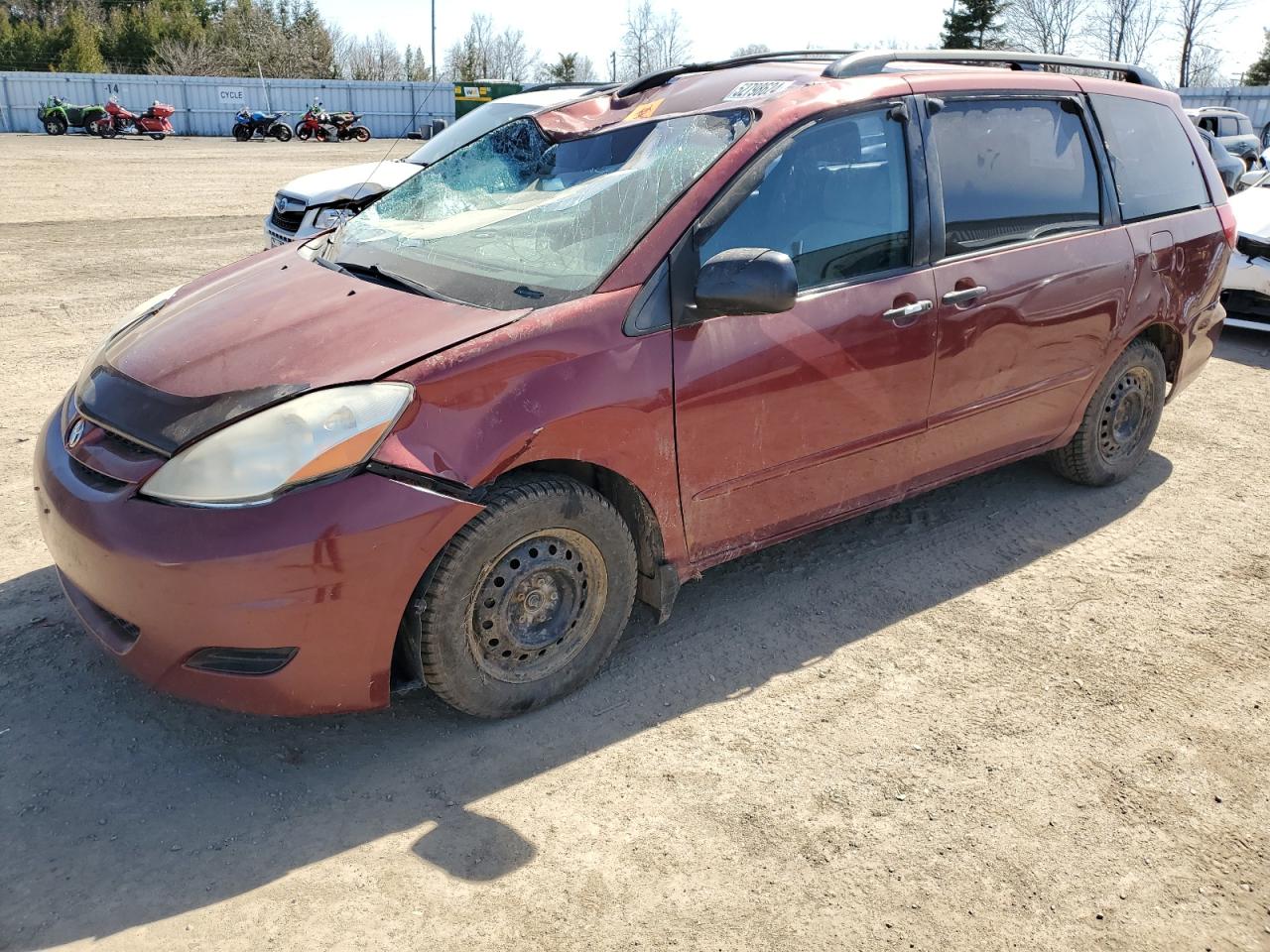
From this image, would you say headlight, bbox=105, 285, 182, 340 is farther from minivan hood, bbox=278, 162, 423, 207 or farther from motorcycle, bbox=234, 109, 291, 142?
motorcycle, bbox=234, 109, 291, 142

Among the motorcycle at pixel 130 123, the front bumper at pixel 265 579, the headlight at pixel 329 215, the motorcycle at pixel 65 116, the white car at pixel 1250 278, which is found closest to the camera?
the front bumper at pixel 265 579

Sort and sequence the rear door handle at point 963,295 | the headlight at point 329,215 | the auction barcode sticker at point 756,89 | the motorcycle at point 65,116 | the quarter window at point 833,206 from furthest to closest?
1. the motorcycle at point 65,116
2. the headlight at point 329,215
3. the rear door handle at point 963,295
4. the auction barcode sticker at point 756,89
5. the quarter window at point 833,206

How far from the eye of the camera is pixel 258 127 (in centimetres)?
3238

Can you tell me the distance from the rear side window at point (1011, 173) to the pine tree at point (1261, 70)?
5439cm

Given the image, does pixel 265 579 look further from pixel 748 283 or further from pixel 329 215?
pixel 329 215

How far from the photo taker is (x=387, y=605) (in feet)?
8.77

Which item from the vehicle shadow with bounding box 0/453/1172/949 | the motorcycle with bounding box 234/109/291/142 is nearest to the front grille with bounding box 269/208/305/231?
the vehicle shadow with bounding box 0/453/1172/949

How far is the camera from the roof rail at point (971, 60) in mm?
3699

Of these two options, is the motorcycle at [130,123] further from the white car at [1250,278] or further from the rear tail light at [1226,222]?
the rear tail light at [1226,222]

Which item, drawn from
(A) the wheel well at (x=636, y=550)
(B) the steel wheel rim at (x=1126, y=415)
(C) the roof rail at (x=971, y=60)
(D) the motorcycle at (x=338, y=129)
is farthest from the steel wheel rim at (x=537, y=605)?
(D) the motorcycle at (x=338, y=129)

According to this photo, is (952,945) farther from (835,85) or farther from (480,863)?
(835,85)

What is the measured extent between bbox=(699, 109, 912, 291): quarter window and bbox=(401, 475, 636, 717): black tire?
0.94m

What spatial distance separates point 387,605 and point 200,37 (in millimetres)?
60993

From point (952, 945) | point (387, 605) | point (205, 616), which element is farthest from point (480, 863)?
point (952, 945)
